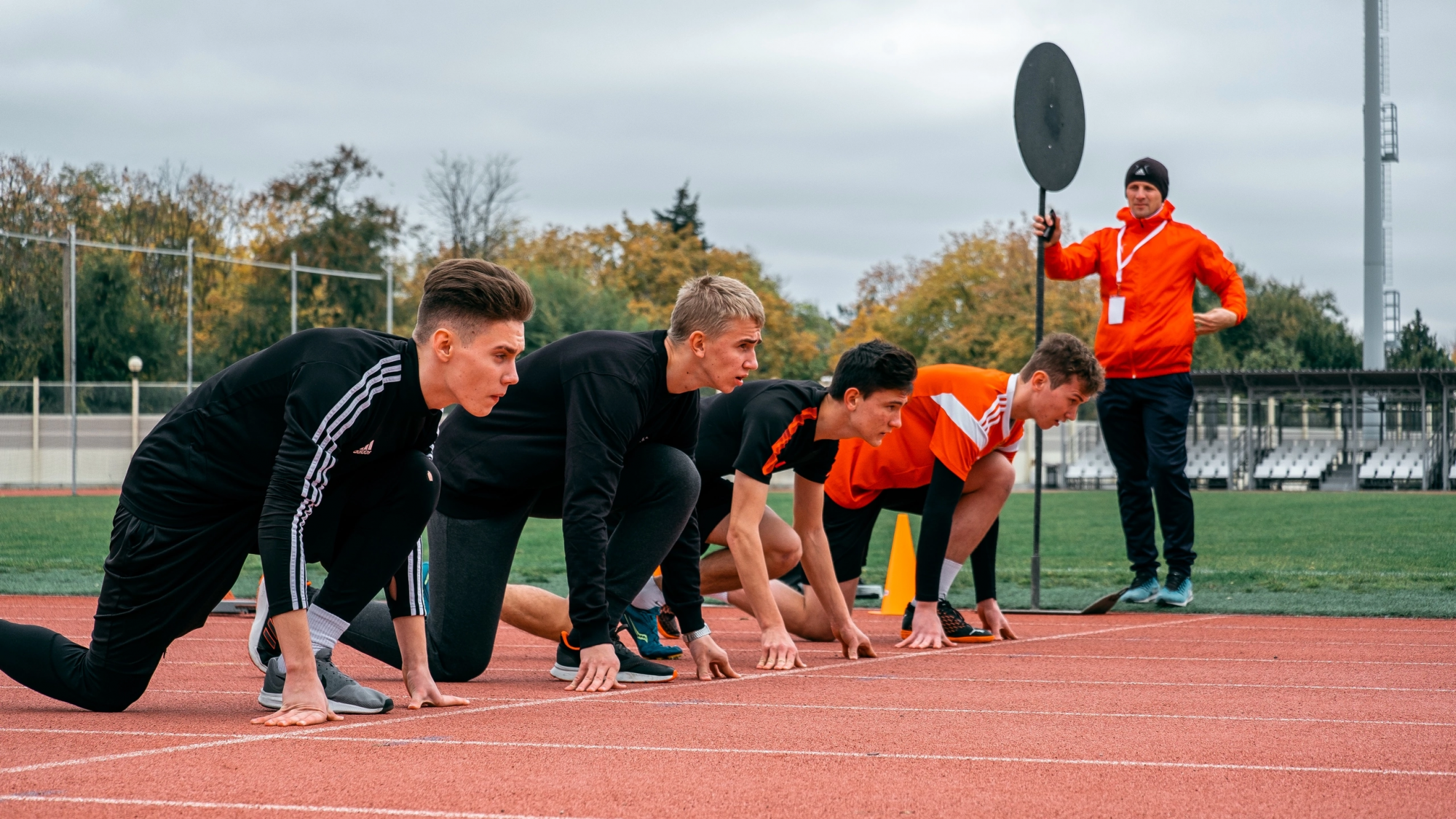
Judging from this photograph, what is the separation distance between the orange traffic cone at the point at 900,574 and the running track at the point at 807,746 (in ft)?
9.52

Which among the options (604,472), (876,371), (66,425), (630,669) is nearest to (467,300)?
(604,472)

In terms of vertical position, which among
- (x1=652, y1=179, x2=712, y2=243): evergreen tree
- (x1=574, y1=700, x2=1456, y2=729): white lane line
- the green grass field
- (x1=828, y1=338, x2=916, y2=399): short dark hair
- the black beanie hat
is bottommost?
the green grass field

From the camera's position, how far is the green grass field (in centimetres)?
908

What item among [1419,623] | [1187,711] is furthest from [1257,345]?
[1187,711]

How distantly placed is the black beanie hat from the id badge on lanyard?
231 millimetres

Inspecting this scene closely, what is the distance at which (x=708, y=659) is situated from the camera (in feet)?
17.0

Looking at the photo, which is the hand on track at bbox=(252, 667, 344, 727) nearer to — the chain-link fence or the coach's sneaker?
the coach's sneaker

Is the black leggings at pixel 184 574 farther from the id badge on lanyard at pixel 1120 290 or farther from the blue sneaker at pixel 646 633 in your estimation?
the id badge on lanyard at pixel 1120 290

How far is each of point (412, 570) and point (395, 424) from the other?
1.90 ft

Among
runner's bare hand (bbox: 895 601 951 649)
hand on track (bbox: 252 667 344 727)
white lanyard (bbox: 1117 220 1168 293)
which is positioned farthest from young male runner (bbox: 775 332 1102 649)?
hand on track (bbox: 252 667 344 727)

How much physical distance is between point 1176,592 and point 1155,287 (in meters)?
1.78

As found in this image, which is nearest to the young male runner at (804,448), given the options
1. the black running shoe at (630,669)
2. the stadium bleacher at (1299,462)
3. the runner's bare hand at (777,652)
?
the runner's bare hand at (777,652)

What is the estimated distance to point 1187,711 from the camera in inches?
170

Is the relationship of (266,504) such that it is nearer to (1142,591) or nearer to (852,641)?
(852,641)
